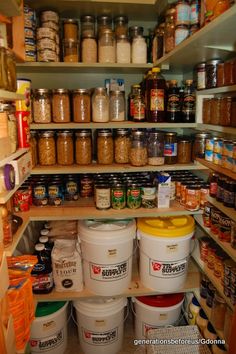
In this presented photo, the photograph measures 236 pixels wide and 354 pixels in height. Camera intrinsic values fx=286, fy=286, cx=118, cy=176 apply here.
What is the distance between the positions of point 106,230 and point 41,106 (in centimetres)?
72

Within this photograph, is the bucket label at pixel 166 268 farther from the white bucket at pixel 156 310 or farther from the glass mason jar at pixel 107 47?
the glass mason jar at pixel 107 47

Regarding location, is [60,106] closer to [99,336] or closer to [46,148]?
[46,148]

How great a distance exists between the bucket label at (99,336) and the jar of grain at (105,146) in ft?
3.13

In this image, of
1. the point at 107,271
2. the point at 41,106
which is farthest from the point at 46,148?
the point at 107,271

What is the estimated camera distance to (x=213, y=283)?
142cm

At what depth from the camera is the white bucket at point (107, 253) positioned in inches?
58.7

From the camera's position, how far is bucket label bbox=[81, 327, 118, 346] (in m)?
1.61

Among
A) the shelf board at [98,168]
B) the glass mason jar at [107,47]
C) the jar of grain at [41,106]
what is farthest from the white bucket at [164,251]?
the glass mason jar at [107,47]

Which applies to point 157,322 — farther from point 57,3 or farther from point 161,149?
point 57,3

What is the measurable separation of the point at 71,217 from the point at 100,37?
0.96 m

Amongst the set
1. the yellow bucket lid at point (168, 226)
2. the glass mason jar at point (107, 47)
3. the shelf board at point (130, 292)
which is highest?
the glass mason jar at point (107, 47)

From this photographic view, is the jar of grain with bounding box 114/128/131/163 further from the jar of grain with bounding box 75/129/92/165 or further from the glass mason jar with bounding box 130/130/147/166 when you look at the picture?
the jar of grain with bounding box 75/129/92/165

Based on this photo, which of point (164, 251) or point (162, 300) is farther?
point (162, 300)

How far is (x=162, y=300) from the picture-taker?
1645 millimetres
